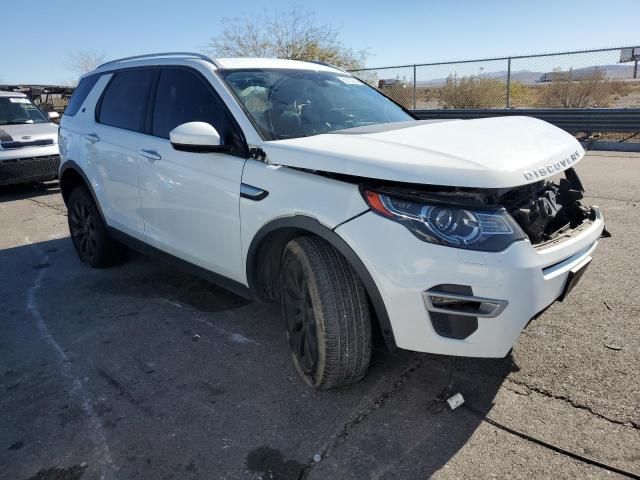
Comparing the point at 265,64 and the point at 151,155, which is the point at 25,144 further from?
the point at 265,64

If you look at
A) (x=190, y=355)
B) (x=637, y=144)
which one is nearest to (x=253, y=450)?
(x=190, y=355)

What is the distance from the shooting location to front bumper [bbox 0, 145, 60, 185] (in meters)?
8.72

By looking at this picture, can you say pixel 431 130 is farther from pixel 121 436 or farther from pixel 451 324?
pixel 121 436

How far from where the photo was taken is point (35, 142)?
29.9 ft

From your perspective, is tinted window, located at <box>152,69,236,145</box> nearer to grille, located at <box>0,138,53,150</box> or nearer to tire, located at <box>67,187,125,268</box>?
tire, located at <box>67,187,125,268</box>

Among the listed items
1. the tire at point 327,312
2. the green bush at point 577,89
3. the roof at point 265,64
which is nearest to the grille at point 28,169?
the roof at point 265,64

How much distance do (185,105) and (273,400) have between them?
2066 mm

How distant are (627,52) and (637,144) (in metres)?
2.03

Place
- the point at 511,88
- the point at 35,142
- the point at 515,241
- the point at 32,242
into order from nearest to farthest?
the point at 515,241, the point at 32,242, the point at 35,142, the point at 511,88

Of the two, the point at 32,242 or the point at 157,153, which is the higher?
the point at 157,153

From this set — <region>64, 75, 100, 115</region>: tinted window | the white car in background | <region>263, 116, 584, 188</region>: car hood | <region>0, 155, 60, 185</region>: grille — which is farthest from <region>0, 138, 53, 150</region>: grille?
<region>263, 116, 584, 188</region>: car hood

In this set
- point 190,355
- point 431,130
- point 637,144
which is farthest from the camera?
point 637,144

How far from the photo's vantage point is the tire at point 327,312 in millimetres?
2527

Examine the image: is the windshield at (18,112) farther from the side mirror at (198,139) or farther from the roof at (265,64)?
the side mirror at (198,139)
